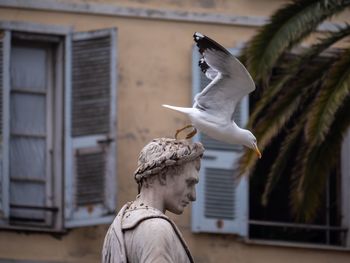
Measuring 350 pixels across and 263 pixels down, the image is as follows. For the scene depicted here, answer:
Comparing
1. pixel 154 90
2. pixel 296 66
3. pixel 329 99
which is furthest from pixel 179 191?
pixel 154 90

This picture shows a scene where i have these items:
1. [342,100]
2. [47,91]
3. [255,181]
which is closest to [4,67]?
[47,91]

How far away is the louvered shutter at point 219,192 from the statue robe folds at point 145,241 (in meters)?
14.6

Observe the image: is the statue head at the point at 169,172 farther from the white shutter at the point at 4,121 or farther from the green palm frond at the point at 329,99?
the white shutter at the point at 4,121

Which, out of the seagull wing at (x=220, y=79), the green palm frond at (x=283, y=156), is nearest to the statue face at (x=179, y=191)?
the seagull wing at (x=220, y=79)

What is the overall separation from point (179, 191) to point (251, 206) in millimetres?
15184

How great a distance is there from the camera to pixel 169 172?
640 inches

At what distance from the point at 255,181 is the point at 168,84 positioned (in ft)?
4.50

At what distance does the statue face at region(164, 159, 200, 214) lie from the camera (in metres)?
16.3

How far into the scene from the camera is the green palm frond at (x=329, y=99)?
1011 inches

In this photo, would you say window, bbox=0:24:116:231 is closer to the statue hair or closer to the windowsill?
the windowsill

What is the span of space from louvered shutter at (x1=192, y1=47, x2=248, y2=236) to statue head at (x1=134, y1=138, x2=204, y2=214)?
1439 cm

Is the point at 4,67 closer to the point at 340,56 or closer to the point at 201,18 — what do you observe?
the point at 201,18

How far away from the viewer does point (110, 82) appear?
30.3m

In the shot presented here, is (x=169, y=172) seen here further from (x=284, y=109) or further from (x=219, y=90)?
(x=284, y=109)
